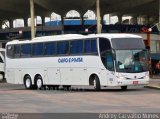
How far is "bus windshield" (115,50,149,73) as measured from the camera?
97.1ft

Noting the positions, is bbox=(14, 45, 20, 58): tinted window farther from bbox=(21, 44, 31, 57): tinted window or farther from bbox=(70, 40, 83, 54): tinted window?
bbox=(70, 40, 83, 54): tinted window

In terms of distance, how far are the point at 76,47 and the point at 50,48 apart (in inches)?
108

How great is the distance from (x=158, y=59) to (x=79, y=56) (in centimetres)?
3304

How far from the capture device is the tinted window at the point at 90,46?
3051cm

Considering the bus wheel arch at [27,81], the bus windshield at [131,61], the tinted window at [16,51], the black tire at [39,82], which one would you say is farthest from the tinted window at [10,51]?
the bus windshield at [131,61]

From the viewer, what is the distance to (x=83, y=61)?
31.2 meters

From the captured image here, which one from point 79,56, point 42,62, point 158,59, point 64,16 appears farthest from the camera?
point 64,16

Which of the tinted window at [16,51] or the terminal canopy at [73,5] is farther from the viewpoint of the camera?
the terminal canopy at [73,5]

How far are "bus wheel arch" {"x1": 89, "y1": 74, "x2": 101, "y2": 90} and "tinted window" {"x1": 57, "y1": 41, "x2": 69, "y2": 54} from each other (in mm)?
2709

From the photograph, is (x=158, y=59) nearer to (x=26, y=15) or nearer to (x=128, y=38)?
(x=128, y=38)

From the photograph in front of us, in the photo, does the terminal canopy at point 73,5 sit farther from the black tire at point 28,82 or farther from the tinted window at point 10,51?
the black tire at point 28,82

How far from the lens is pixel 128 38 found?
30.5 m

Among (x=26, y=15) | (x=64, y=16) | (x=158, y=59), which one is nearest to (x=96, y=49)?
(x=158, y=59)

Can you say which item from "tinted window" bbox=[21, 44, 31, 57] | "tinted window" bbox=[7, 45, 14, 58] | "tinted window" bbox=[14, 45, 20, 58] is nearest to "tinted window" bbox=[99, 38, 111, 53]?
"tinted window" bbox=[21, 44, 31, 57]
